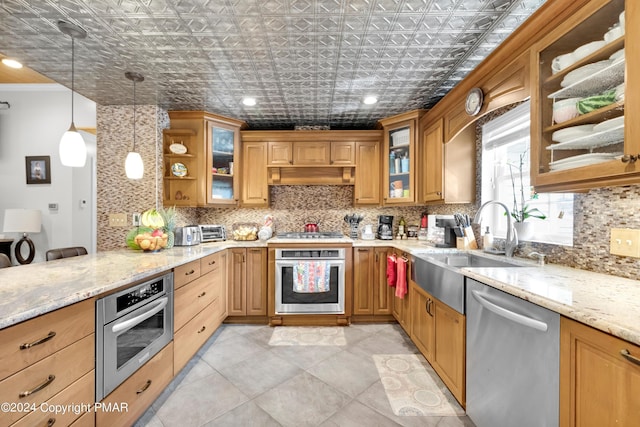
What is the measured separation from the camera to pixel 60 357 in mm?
945

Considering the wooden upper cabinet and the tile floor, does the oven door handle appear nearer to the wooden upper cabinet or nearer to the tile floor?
the tile floor

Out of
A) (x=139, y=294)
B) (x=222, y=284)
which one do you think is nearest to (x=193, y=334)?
(x=222, y=284)

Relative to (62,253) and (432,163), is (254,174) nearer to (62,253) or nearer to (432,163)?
(62,253)

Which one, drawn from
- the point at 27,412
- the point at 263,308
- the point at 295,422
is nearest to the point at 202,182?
the point at 263,308

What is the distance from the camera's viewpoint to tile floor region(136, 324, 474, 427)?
1.45 meters

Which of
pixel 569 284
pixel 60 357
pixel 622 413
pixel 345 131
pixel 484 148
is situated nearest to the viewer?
pixel 622 413

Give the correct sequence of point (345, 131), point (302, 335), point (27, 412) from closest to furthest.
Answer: point (27, 412), point (302, 335), point (345, 131)

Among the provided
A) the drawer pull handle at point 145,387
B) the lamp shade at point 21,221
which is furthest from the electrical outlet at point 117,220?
the drawer pull handle at point 145,387

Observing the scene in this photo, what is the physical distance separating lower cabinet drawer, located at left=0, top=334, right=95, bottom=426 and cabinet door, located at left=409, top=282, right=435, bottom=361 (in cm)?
203

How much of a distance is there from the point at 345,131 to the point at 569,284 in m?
2.53

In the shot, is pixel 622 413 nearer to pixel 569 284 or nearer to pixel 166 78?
pixel 569 284

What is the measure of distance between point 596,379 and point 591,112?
3.48ft

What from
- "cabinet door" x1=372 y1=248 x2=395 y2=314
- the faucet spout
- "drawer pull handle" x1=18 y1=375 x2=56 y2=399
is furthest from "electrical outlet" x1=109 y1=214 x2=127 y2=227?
the faucet spout

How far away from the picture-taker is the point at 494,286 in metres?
1.16
